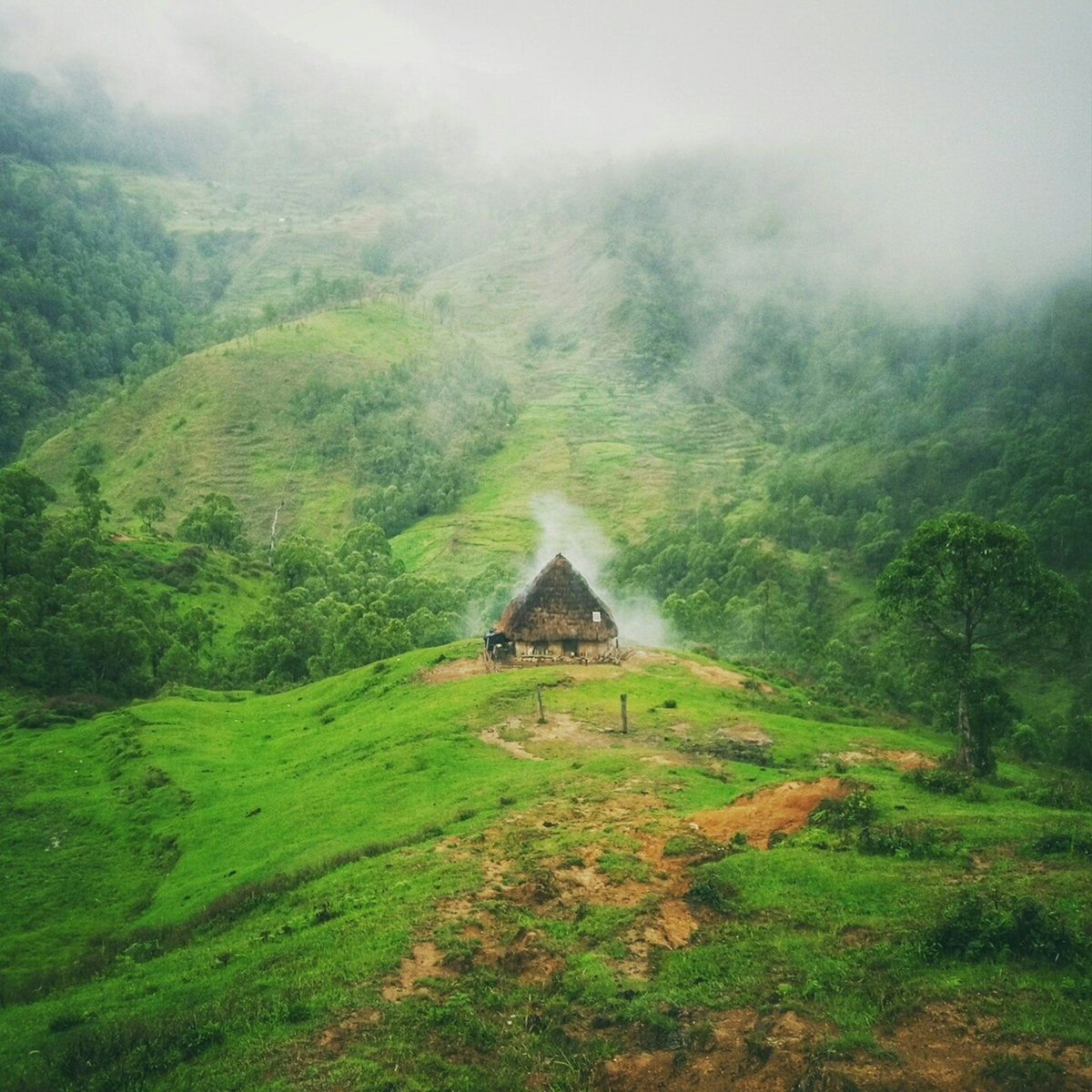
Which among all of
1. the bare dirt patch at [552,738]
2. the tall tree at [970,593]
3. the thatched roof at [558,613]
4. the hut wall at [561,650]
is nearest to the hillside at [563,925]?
the bare dirt patch at [552,738]

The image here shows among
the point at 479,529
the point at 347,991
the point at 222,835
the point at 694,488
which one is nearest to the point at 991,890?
the point at 347,991

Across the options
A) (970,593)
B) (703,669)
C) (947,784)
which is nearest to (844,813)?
(947,784)

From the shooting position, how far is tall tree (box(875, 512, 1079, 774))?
29.8 meters

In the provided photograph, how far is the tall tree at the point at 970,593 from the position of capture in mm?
Answer: 29844

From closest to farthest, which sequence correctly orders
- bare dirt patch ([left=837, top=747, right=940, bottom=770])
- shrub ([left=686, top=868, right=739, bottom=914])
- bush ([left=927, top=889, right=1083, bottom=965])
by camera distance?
1. bush ([left=927, top=889, right=1083, bottom=965])
2. shrub ([left=686, top=868, right=739, bottom=914])
3. bare dirt patch ([left=837, top=747, right=940, bottom=770])

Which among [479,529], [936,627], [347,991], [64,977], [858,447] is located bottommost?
[64,977]

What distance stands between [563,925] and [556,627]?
33.4 m

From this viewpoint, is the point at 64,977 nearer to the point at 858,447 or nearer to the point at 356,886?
the point at 356,886

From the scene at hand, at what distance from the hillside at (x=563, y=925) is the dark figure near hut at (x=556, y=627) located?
1476 cm

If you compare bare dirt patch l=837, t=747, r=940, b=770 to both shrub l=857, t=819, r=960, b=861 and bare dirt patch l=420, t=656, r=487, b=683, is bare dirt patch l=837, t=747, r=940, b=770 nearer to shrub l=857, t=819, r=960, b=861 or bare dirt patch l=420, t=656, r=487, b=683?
shrub l=857, t=819, r=960, b=861

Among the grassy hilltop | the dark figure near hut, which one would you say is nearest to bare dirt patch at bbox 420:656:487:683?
the grassy hilltop

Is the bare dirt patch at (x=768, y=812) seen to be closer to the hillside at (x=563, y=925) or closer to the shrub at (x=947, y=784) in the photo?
the hillside at (x=563, y=925)

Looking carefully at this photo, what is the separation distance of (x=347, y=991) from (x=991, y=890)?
453 inches

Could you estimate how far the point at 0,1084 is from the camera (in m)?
14.0
